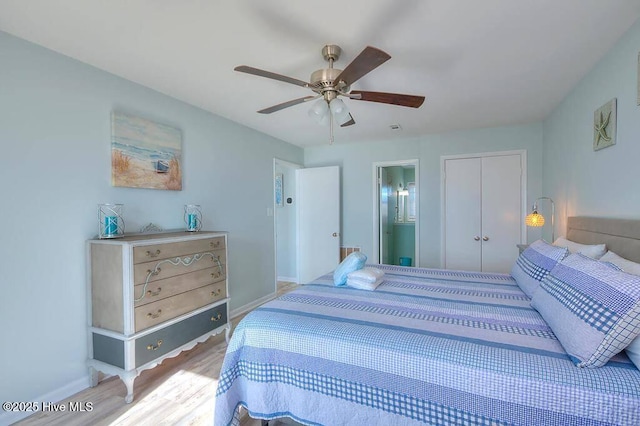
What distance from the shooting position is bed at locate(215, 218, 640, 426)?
1.04m

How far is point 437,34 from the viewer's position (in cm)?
182

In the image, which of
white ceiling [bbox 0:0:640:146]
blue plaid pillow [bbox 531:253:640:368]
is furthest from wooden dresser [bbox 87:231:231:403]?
blue plaid pillow [bbox 531:253:640:368]

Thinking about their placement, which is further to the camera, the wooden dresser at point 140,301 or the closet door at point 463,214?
the closet door at point 463,214

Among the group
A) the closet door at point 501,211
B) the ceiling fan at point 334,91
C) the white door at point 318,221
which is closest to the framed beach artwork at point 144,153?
the ceiling fan at point 334,91

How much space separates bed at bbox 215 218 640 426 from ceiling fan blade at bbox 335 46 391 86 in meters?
1.35

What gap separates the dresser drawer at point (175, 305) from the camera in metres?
2.07

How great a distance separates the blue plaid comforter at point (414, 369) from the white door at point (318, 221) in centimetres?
283

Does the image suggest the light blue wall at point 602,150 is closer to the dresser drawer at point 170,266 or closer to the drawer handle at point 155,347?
the dresser drawer at point 170,266

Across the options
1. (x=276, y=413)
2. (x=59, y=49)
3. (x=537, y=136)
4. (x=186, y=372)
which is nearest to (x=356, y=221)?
(x=537, y=136)

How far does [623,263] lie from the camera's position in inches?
58.5

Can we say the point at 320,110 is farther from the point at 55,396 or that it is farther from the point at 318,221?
the point at 318,221

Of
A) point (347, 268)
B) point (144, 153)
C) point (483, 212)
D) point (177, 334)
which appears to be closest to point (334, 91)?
point (347, 268)

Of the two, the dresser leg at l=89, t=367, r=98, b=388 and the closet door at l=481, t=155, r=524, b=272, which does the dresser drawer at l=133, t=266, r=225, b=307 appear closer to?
the dresser leg at l=89, t=367, r=98, b=388

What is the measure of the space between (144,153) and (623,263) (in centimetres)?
332
